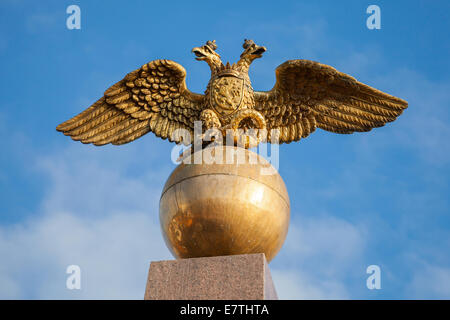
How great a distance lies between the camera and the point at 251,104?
855 cm

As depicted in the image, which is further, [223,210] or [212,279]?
[223,210]

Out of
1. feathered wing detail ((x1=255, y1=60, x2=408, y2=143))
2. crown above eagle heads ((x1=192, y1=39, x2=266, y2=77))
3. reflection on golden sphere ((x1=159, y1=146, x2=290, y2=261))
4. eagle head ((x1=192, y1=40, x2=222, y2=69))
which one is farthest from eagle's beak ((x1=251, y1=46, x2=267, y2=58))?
reflection on golden sphere ((x1=159, y1=146, x2=290, y2=261))

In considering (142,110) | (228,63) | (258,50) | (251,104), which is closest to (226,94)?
(251,104)

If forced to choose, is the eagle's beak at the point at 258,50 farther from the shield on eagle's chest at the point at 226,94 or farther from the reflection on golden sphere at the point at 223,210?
the reflection on golden sphere at the point at 223,210

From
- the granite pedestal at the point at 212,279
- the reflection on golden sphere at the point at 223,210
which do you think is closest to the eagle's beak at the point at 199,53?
the reflection on golden sphere at the point at 223,210

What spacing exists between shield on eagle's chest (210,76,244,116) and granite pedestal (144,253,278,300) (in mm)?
3059

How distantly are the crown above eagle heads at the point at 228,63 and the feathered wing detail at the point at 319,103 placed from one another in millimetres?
458

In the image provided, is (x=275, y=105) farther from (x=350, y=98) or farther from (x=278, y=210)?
(x=278, y=210)

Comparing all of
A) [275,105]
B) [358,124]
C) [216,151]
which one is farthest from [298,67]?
[216,151]

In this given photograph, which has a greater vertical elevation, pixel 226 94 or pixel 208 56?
pixel 208 56

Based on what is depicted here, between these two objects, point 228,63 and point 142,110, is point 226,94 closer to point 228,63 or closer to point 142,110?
point 228,63

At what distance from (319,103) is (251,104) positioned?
1.17 m

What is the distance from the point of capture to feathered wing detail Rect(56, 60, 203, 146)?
29.1 ft
